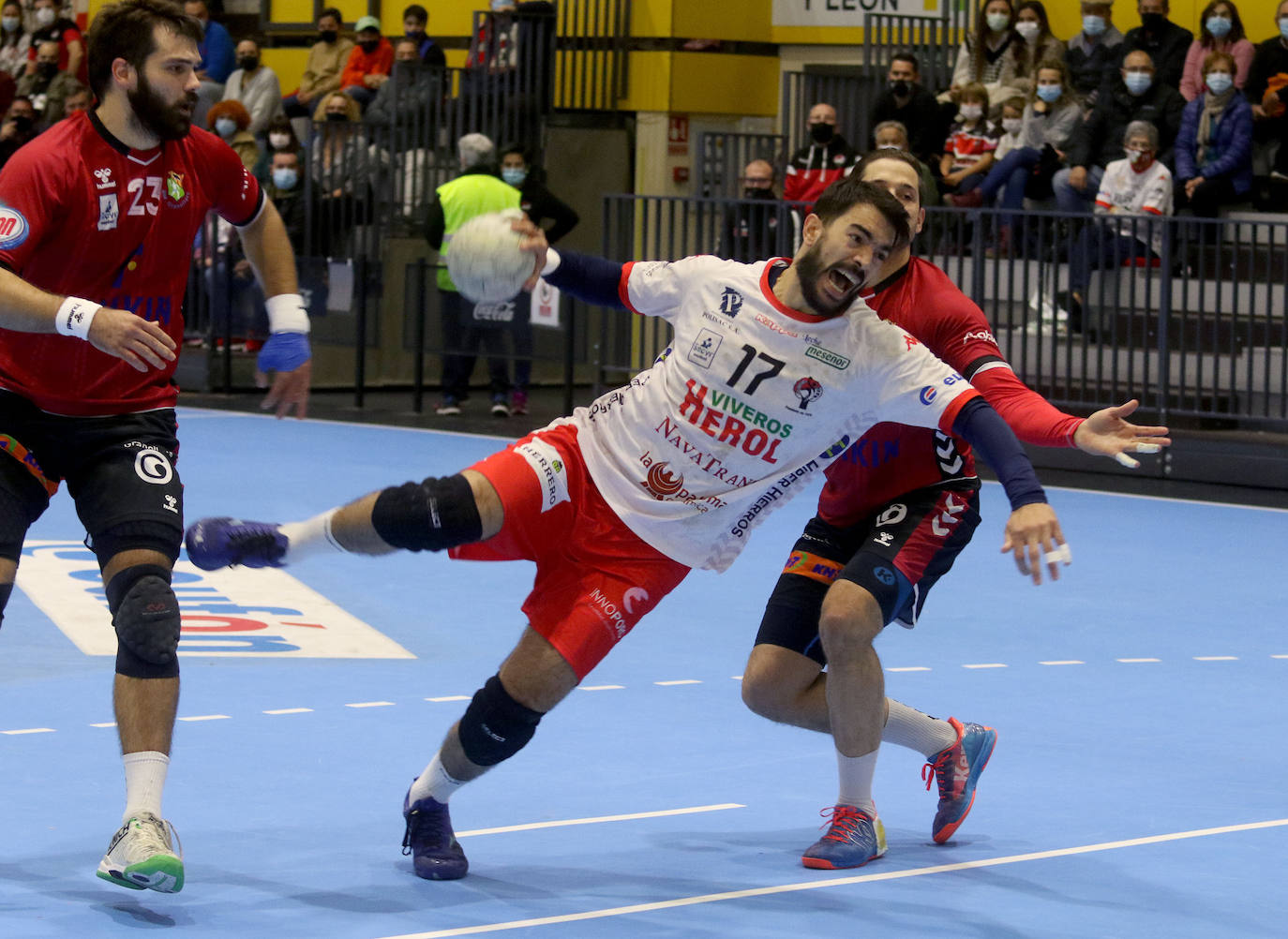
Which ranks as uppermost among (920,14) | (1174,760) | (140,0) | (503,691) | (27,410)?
(920,14)

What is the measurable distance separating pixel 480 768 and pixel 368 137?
1436cm

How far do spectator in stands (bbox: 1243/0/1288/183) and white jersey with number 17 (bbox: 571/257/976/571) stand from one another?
11.0 meters

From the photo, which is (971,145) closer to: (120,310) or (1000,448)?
(1000,448)

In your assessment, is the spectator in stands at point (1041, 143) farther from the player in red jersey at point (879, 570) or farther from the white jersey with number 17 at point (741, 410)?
the white jersey with number 17 at point (741, 410)

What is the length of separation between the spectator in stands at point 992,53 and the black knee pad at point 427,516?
12191 mm

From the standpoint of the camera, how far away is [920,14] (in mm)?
19641

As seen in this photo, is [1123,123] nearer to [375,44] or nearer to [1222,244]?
[1222,244]

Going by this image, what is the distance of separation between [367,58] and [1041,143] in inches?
318

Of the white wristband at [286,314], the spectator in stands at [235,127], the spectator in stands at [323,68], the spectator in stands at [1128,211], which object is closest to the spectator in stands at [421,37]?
the spectator in stands at [323,68]

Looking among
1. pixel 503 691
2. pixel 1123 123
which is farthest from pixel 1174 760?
pixel 1123 123

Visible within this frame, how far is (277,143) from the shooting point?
18688mm

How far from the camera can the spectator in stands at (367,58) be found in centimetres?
2047

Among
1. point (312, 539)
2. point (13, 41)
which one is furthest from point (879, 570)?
point (13, 41)

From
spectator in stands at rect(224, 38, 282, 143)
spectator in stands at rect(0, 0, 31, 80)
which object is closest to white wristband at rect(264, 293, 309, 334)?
spectator in stands at rect(224, 38, 282, 143)
